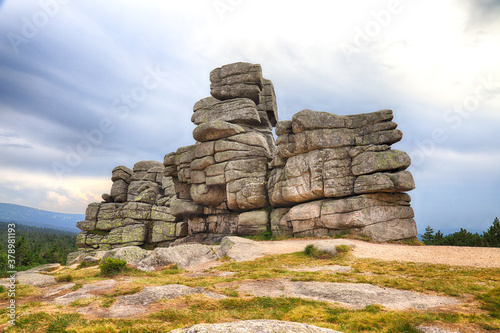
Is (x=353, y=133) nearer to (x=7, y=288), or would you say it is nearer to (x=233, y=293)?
(x=233, y=293)

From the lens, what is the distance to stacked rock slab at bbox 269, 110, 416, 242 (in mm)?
33656

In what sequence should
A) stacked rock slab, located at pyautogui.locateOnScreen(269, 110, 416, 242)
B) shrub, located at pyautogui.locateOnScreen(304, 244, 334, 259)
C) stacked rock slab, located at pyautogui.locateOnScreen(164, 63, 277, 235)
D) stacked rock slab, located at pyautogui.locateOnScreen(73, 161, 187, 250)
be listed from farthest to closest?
stacked rock slab, located at pyautogui.locateOnScreen(73, 161, 187, 250) → stacked rock slab, located at pyautogui.locateOnScreen(164, 63, 277, 235) → stacked rock slab, located at pyautogui.locateOnScreen(269, 110, 416, 242) → shrub, located at pyautogui.locateOnScreen(304, 244, 334, 259)

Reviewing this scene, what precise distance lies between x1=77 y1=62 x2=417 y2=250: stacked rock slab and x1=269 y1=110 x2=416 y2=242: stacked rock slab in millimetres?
123

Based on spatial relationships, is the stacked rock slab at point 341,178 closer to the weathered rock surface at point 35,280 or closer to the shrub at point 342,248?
the shrub at point 342,248

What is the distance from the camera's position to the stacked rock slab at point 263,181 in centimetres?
3475

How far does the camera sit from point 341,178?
37.0m

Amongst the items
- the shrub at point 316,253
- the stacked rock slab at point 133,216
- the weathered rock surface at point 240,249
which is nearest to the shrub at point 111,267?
the weathered rock surface at point 240,249

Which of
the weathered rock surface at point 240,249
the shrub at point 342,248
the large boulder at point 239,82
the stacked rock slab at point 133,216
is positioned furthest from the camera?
the stacked rock slab at point 133,216

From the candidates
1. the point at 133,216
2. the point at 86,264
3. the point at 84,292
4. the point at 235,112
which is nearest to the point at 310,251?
the point at 84,292

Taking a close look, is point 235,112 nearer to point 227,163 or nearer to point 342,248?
point 227,163

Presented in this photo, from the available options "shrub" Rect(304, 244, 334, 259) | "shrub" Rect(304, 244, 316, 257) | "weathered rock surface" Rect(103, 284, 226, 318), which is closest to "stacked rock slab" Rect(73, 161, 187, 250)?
"shrub" Rect(304, 244, 316, 257)

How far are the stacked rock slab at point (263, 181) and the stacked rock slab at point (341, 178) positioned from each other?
0.12m

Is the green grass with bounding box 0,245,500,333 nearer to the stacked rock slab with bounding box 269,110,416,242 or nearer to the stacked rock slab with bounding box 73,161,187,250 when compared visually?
the stacked rock slab with bounding box 269,110,416,242

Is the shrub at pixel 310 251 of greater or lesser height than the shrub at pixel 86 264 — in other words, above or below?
above
